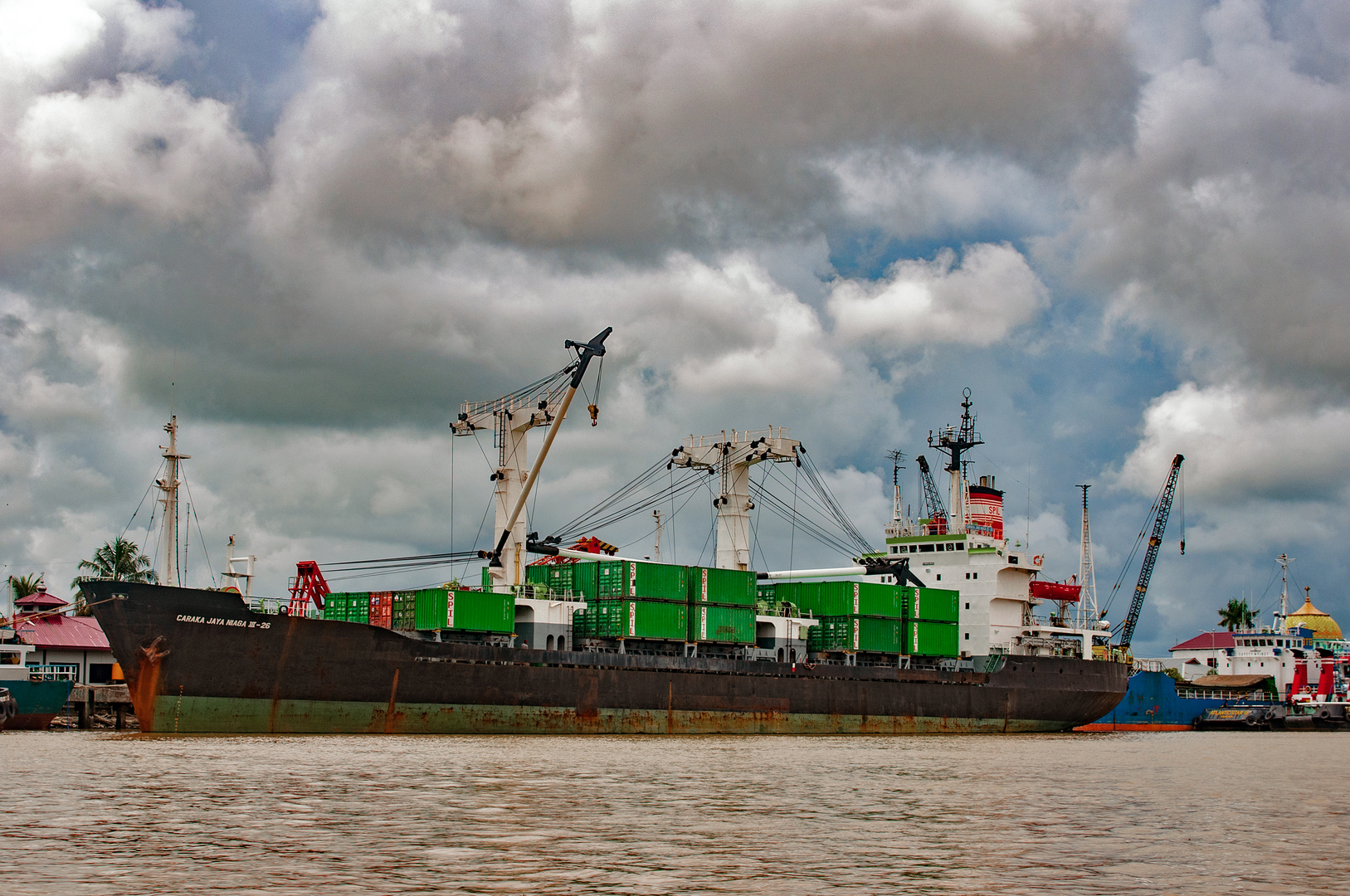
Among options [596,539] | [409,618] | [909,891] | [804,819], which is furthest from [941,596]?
[909,891]

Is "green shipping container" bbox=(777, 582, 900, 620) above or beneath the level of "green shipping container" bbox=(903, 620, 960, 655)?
above

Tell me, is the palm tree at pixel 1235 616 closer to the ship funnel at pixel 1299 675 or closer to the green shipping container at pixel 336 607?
the ship funnel at pixel 1299 675

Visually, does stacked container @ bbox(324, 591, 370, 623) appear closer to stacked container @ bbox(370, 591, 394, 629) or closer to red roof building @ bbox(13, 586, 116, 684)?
stacked container @ bbox(370, 591, 394, 629)

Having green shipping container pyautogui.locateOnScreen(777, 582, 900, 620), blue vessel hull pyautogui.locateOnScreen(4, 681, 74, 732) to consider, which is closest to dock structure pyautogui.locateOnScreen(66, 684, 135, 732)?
blue vessel hull pyautogui.locateOnScreen(4, 681, 74, 732)

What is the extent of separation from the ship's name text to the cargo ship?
56mm

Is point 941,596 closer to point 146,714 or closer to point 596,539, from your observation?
point 596,539

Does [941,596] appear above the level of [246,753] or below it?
above

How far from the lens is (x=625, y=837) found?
1518cm

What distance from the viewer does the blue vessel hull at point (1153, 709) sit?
7778 cm

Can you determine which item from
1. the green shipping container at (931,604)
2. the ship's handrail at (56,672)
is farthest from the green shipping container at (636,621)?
the ship's handrail at (56,672)

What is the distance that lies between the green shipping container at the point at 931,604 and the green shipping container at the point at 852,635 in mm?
1960

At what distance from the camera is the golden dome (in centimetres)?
10875

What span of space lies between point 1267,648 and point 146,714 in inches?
3560

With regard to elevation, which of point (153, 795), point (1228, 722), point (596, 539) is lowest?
point (1228, 722)
